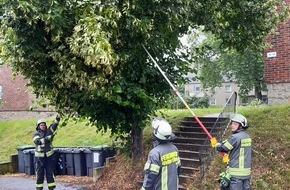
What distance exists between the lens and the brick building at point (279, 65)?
43.5ft

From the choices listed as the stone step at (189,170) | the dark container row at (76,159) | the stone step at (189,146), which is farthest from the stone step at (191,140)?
the dark container row at (76,159)

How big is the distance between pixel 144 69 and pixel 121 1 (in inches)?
76.0

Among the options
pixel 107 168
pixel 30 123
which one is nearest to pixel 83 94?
pixel 107 168

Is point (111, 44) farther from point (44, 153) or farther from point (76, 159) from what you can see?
point (76, 159)

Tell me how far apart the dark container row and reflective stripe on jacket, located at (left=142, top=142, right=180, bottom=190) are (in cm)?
602

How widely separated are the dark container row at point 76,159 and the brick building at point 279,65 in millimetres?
5799

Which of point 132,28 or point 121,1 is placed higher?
point 121,1

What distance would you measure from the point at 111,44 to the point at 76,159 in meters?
4.80

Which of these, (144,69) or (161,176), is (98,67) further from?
(161,176)

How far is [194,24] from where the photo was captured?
9.59 m

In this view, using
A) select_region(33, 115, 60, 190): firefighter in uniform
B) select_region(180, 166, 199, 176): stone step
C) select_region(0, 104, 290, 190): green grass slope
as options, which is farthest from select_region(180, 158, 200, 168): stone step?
select_region(33, 115, 60, 190): firefighter in uniform

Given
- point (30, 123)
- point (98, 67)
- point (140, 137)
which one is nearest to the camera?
point (98, 67)

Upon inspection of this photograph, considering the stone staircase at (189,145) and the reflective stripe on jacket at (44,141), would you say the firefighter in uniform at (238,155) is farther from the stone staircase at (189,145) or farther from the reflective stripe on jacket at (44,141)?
the reflective stripe on jacket at (44,141)

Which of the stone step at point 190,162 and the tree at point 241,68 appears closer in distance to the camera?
the stone step at point 190,162
